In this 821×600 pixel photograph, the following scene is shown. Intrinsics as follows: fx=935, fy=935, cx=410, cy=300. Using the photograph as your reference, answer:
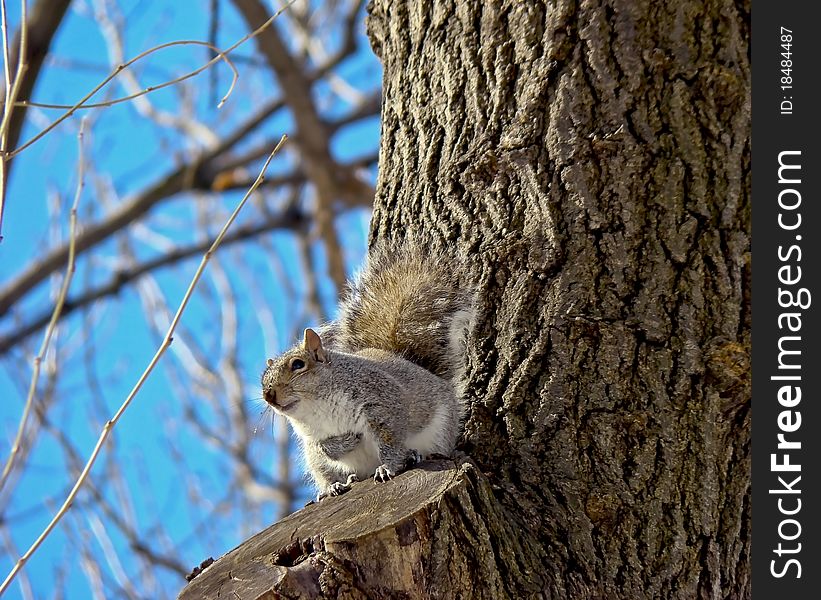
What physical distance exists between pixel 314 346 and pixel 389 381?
254 millimetres

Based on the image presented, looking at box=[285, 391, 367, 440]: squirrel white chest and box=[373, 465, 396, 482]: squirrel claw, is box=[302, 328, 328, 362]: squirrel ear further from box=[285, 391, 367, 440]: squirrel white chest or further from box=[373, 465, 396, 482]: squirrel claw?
box=[373, 465, 396, 482]: squirrel claw

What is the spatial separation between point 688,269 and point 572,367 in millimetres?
297

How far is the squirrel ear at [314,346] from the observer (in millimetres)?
2340

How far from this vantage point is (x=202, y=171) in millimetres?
4723

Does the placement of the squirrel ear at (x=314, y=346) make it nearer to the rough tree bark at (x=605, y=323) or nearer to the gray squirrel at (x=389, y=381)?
the gray squirrel at (x=389, y=381)

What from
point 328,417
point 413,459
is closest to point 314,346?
point 328,417

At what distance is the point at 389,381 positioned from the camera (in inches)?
86.8

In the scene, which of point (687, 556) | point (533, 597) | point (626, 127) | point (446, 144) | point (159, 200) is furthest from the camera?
point (159, 200)

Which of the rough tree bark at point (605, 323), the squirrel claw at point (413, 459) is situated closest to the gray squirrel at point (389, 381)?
the squirrel claw at point (413, 459)

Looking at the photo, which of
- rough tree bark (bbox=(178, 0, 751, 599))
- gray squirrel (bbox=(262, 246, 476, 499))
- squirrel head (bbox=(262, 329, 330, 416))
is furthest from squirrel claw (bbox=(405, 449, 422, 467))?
squirrel head (bbox=(262, 329, 330, 416))

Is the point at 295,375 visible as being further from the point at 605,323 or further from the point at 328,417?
the point at 605,323

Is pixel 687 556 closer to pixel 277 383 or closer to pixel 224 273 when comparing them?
pixel 277 383

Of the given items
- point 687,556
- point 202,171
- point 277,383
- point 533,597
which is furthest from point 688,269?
point 202,171

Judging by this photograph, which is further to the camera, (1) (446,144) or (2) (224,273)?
(2) (224,273)
